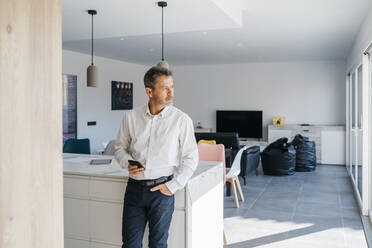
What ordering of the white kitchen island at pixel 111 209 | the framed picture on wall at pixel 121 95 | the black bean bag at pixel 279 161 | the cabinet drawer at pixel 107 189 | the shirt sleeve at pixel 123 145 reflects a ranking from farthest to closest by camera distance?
the framed picture on wall at pixel 121 95 → the black bean bag at pixel 279 161 → the cabinet drawer at pixel 107 189 → the white kitchen island at pixel 111 209 → the shirt sleeve at pixel 123 145

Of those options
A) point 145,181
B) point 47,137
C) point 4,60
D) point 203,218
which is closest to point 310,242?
point 203,218

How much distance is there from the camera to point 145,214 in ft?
7.39

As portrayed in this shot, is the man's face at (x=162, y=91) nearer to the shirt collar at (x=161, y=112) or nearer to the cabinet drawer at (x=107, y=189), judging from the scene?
the shirt collar at (x=161, y=112)

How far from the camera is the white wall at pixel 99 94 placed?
8.24 m

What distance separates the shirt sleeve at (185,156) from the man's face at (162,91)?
0.56ft

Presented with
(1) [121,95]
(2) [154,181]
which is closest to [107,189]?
(2) [154,181]

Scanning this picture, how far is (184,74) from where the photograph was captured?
11125 mm

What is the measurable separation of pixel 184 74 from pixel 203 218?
867cm

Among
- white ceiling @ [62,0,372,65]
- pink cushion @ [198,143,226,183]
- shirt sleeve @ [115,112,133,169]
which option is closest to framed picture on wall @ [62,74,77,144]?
white ceiling @ [62,0,372,65]

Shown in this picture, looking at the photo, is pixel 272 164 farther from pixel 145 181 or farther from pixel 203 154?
pixel 145 181

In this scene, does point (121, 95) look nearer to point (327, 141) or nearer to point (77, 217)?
point (327, 141)

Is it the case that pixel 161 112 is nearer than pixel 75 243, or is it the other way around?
pixel 161 112

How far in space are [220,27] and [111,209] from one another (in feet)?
10.2

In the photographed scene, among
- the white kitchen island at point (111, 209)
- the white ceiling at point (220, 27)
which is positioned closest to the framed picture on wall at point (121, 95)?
the white ceiling at point (220, 27)
